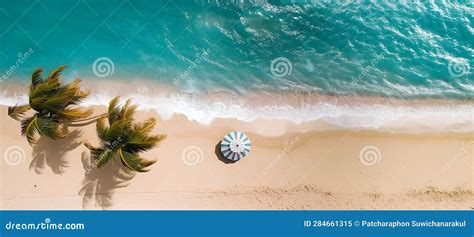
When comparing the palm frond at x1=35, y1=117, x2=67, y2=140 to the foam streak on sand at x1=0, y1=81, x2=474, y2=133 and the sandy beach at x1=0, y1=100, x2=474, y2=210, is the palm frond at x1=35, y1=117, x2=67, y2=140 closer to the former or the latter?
the sandy beach at x1=0, y1=100, x2=474, y2=210

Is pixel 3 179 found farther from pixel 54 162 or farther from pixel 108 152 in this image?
pixel 108 152

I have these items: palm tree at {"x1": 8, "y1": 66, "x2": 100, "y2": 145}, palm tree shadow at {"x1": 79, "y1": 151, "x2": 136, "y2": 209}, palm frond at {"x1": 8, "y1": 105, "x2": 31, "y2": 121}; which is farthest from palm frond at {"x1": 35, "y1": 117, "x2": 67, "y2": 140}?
palm tree shadow at {"x1": 79, "y1": 151, "x2": 136, "y2": 209}

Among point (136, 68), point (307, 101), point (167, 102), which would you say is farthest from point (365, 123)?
point (136, 68)

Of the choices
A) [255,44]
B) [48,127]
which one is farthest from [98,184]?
[255,44]

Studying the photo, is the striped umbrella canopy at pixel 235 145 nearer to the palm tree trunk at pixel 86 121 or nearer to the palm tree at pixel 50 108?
the palm tree trunk at pixel 86 121

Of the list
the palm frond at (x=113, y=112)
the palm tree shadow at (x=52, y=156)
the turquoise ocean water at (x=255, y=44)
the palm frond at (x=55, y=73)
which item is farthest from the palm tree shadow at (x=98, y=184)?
the turquoise ocean water at (x=255, y=44)
